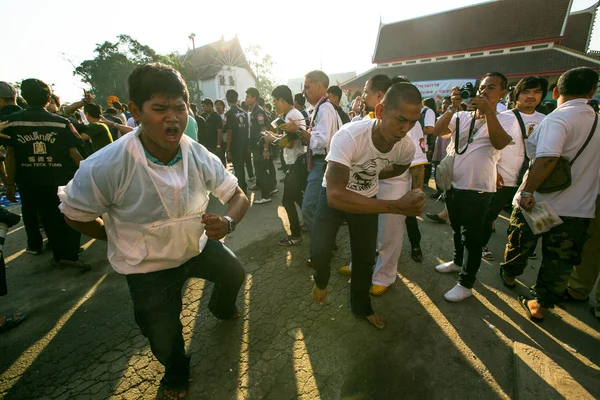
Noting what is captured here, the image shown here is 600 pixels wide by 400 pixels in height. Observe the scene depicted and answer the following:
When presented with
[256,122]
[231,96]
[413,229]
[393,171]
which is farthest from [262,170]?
[393,171]

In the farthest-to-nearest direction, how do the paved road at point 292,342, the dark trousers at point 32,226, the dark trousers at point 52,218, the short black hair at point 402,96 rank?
1. the dark trousers at point 32,226
2. the dark trousers at point 52,218
3. the paved road at point 292,342
4. the short black hair at point 402,96

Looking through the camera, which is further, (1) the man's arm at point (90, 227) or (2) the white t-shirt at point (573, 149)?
(2) the white t-shirt at point (573, 149)

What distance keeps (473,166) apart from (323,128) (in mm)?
1666

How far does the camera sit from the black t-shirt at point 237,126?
20.7ft

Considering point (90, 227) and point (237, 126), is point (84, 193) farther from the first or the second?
point (237, 126)

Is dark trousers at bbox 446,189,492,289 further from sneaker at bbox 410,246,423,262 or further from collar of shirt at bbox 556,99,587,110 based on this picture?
collar of shirt at bbox 556,99,587,110

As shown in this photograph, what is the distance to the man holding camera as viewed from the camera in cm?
265

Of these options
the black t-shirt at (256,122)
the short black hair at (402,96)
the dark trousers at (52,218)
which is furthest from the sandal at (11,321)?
the black t-shirt at (256,122)

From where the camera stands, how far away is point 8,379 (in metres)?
2.17

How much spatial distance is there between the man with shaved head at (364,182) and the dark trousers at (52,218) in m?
3.48

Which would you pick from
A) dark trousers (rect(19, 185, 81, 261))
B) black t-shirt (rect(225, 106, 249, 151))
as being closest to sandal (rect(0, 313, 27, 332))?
dark trousers (rect(19, 185, 81, 261))

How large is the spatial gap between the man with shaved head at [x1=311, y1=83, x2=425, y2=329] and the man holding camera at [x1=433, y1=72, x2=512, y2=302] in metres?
0.77

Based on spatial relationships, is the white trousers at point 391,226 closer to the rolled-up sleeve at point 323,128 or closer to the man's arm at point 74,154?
the rolled-up sleeve at point 323,128

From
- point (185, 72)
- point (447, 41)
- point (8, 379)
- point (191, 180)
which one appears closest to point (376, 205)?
point (191, 180)
